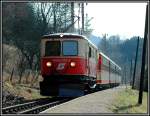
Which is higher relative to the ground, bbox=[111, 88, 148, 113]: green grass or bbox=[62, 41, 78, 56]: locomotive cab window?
bbox=[62, 41, 78, 56]: locomotive cab window

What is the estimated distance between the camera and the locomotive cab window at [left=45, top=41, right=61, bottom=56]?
86.6ft


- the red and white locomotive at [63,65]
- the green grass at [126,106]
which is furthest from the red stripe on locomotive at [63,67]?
the green grass at [126,106]

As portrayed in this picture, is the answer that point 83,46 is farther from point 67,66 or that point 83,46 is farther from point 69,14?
point 69,14

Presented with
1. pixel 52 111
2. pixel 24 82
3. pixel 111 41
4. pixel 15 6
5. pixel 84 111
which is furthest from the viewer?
pixel 111 41

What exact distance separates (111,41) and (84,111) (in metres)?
134

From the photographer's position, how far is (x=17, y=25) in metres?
47.7

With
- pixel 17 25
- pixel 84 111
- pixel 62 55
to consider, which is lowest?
pixel 84 111

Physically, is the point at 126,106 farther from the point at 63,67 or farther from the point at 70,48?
the point at 70,48

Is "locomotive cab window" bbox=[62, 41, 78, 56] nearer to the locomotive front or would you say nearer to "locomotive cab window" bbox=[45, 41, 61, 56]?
the locomotive front

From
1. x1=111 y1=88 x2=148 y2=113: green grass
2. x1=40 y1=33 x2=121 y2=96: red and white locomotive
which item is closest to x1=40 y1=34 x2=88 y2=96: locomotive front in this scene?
x1=40 y1=33 x2=121 y2=96: red and white locomotive

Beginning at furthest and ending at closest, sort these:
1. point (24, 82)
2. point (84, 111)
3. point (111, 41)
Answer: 1. point (111, 41)
2. point (24, 82)
3. point (84, 111)

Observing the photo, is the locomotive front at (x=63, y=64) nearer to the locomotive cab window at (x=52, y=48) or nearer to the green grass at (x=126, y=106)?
the locomotive cab window at (x=52, y=48)

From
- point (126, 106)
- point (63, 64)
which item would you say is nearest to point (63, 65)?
point (63, 64)

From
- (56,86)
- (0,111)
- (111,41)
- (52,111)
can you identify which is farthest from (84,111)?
(111,41)
